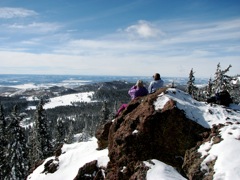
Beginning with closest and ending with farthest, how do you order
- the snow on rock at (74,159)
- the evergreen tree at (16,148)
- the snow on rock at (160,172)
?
the snow on rock at (160,172) → the snow on rock at (74,159) → the evergreen tree at (16,148)

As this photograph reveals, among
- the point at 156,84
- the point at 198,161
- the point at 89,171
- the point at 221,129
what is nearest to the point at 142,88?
the point at 156,84

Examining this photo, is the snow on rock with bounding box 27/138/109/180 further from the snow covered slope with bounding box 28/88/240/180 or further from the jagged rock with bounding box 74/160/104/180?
the jagged rock with bounding box 74/160/104/180

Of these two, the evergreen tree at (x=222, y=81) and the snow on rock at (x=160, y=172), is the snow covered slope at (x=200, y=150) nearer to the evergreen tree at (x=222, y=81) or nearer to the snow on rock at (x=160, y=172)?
the snow on rock at (x=160, y=172)

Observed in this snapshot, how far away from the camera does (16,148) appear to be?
4375 centimetres

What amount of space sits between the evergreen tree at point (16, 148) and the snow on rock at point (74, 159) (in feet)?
71.4

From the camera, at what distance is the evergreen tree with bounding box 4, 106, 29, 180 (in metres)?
42.9

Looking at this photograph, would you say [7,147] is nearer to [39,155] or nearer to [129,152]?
[39,155]

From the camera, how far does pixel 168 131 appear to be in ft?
51.0

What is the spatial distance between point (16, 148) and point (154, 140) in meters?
33.8

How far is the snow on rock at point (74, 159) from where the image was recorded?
1864cm

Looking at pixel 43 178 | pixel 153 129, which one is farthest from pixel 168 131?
pixel 43 178

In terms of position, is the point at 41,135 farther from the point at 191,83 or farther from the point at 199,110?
the point at 199,110

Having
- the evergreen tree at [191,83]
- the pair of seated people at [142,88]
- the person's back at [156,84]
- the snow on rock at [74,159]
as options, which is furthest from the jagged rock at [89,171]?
the evergreen tree at [191,83]

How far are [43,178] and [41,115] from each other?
1002 inches
